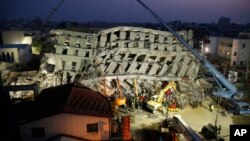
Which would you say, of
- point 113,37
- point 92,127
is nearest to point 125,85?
point 113,37

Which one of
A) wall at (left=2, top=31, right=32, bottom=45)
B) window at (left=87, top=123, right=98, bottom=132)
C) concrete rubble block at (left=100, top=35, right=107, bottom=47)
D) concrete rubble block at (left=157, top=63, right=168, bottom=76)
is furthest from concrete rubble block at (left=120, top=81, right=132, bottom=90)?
wall at (left=2, top=31, right=32, bottom=45)

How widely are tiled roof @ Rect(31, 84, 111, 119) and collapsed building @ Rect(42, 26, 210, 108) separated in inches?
383

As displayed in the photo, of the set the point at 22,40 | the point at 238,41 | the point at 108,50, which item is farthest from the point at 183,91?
the point at 22,40

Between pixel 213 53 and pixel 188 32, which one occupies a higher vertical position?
pixel 188 32

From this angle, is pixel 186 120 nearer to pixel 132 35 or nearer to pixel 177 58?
pixel 177 58

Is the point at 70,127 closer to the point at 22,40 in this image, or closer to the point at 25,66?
the point at 25,66

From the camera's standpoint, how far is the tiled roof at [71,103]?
22.1m

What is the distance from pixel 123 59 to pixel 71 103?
16991mm

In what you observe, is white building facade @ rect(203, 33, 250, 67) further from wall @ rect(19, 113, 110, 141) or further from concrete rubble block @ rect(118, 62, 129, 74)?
wall @ rect(19, 113, 110, 141)

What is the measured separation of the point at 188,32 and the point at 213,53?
39664mm

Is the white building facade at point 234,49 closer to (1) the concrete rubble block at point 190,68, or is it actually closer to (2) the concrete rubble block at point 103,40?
(1) the concrete rubble block at point 190,68

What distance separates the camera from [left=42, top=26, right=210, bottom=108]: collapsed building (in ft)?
120

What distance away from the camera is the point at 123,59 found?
125ft

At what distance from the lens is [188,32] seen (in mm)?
40781
